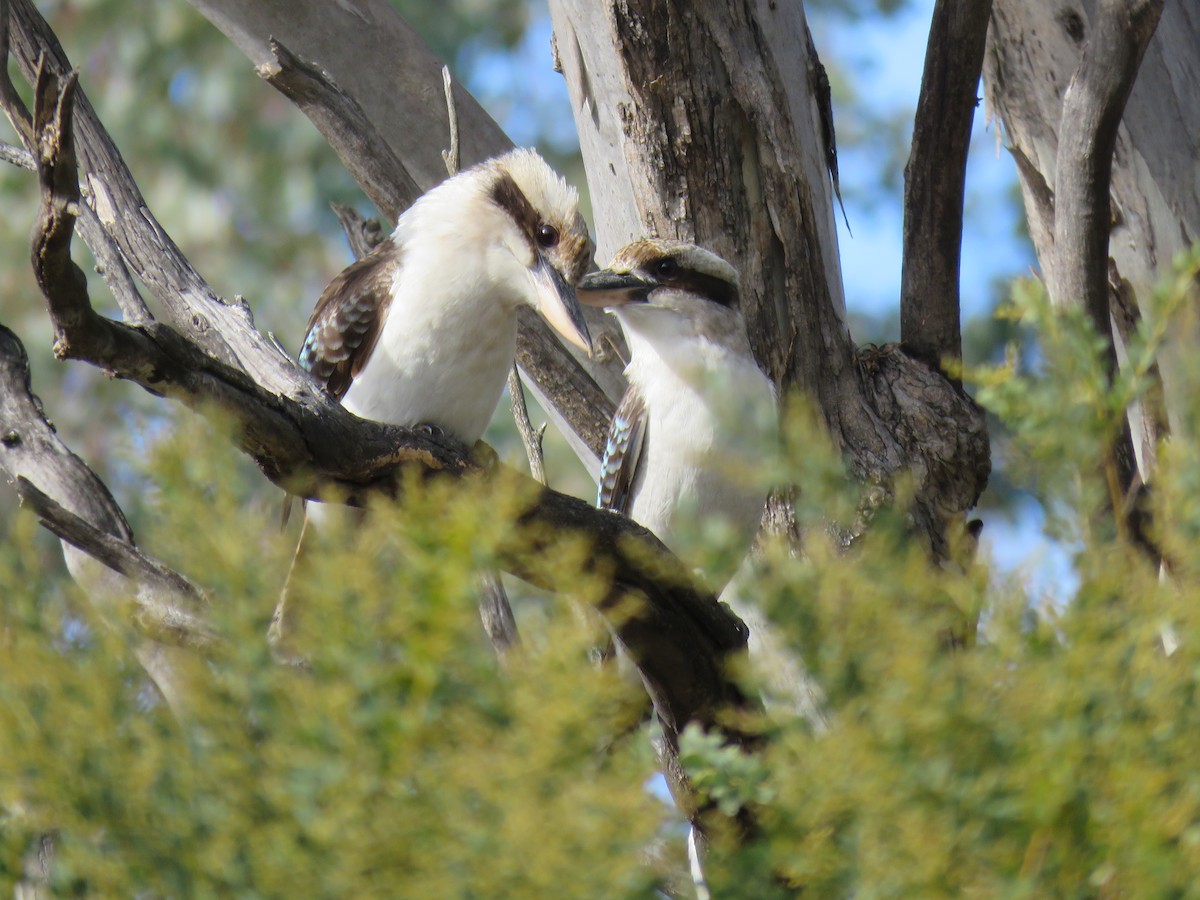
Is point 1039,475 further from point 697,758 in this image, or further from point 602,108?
point 602,108

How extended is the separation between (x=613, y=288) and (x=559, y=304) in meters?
0.22

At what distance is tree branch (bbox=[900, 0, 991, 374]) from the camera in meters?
2.82

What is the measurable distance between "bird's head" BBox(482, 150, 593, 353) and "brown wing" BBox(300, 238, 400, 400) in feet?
0.91

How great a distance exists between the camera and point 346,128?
2.79 metres

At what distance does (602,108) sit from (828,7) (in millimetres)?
5374

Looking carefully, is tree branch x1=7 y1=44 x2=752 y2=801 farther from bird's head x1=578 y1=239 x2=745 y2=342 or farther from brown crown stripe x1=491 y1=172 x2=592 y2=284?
bird's head x1=578 y1=239 x2=745 y2=342

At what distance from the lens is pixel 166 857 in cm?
85

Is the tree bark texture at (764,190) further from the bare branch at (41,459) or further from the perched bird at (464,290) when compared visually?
the bare branch at (41,459)

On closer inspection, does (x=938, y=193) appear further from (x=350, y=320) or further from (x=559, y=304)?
(x=350, y=320)

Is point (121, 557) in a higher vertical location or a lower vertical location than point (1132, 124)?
lower

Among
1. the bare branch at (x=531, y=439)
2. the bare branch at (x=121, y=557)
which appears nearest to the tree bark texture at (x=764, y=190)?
the bare branch at (x=531, y=439)

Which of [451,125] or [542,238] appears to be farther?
[451,125]

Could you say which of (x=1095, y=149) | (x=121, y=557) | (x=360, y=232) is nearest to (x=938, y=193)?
(x=1095, y=149)

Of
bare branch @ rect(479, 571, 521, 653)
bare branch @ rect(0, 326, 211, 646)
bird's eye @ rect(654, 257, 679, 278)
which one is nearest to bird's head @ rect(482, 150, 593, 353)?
bird's eye @ rect(654, 257, 679, 278)
